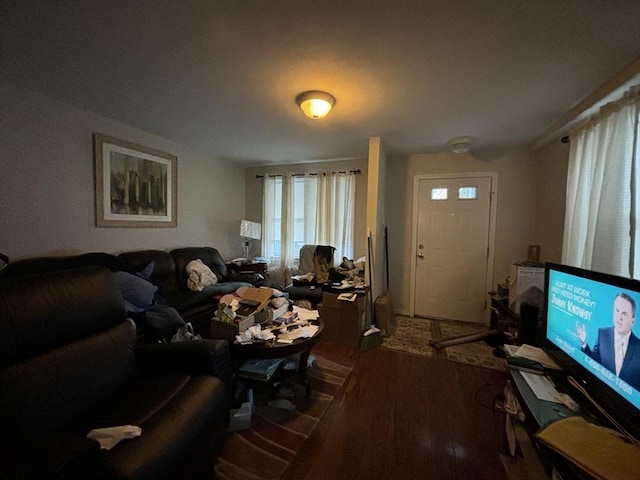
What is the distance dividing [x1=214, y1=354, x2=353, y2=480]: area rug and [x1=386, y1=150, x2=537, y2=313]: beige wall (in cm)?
223

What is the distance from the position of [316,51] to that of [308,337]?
1868 millimetres

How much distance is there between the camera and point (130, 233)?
9.57ft

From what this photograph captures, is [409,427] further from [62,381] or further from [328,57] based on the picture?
[328,57]

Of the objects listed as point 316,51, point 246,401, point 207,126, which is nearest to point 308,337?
point 246,401

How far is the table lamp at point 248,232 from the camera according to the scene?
13.6 feet

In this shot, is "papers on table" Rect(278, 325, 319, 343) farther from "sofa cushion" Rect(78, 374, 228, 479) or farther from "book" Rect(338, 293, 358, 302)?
"book" Rect(338, 293, 358, 302)

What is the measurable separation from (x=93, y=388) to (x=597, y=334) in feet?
7.45

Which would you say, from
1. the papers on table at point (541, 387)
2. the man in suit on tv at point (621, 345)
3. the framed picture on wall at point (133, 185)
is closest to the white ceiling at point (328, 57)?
the framed picture on wall at point (133, 185)

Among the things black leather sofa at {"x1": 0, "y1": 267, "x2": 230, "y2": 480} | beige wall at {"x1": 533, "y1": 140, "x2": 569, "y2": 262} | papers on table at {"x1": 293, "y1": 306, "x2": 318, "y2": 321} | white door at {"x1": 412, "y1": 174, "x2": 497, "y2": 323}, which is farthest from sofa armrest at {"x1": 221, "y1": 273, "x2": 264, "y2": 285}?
beige wall at {"x1": 533, "y1": 140, "x2": 569, "y2": 262}

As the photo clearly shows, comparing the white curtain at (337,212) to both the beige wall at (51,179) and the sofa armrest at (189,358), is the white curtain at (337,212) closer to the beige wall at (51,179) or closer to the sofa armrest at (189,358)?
the beige wall at (51,179)

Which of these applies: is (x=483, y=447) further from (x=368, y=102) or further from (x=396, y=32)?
(x=368, y=102)

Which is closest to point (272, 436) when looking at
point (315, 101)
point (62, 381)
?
point (62, 381)

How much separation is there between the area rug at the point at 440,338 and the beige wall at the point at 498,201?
471mm

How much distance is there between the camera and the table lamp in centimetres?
415
